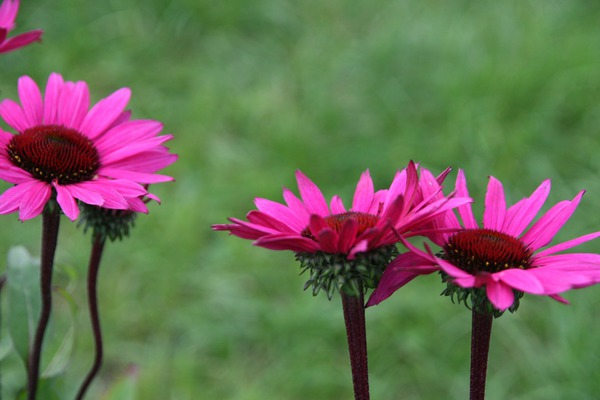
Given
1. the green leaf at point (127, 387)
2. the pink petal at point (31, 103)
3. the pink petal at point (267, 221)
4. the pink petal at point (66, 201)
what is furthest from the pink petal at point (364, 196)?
the green leaf at point (127, 387)

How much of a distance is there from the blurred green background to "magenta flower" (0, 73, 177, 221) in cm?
66

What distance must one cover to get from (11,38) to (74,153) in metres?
0.17

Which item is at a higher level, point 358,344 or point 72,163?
point 72,163

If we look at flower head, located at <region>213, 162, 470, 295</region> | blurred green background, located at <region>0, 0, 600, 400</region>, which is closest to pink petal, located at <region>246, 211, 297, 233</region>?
flower head, located at <region>213, 162, 470, 295</region>

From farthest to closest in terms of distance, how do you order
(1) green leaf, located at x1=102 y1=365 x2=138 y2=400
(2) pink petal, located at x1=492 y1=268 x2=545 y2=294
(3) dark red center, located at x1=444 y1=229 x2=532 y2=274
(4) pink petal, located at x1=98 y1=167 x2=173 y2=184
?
(1) green leaf, located at x1=102 y1=365 x2=138 y2=400 → (4) pink petal, located at x1=98 y1=167 x2=173 y2=184 → (3) dark red center, located at x1=444 y1=229 x2=532 y2=274 → (2) pink petal, located at x1=492 y1=268 x2=545 y2=294

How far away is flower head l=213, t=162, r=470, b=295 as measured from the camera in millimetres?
592

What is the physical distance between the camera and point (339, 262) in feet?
2.04

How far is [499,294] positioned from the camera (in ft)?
1.87

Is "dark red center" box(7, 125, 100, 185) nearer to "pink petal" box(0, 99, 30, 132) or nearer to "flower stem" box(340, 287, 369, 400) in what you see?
"pink petal" box(0, 99, 30, 132)

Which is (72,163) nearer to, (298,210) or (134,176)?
(134,176)

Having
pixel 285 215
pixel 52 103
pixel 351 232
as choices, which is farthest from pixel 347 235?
pixel 52 103

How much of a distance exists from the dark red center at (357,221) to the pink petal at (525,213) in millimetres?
136

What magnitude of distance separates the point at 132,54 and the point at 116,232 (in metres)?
1.97

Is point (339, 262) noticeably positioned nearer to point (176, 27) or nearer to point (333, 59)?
point (333, 59)
